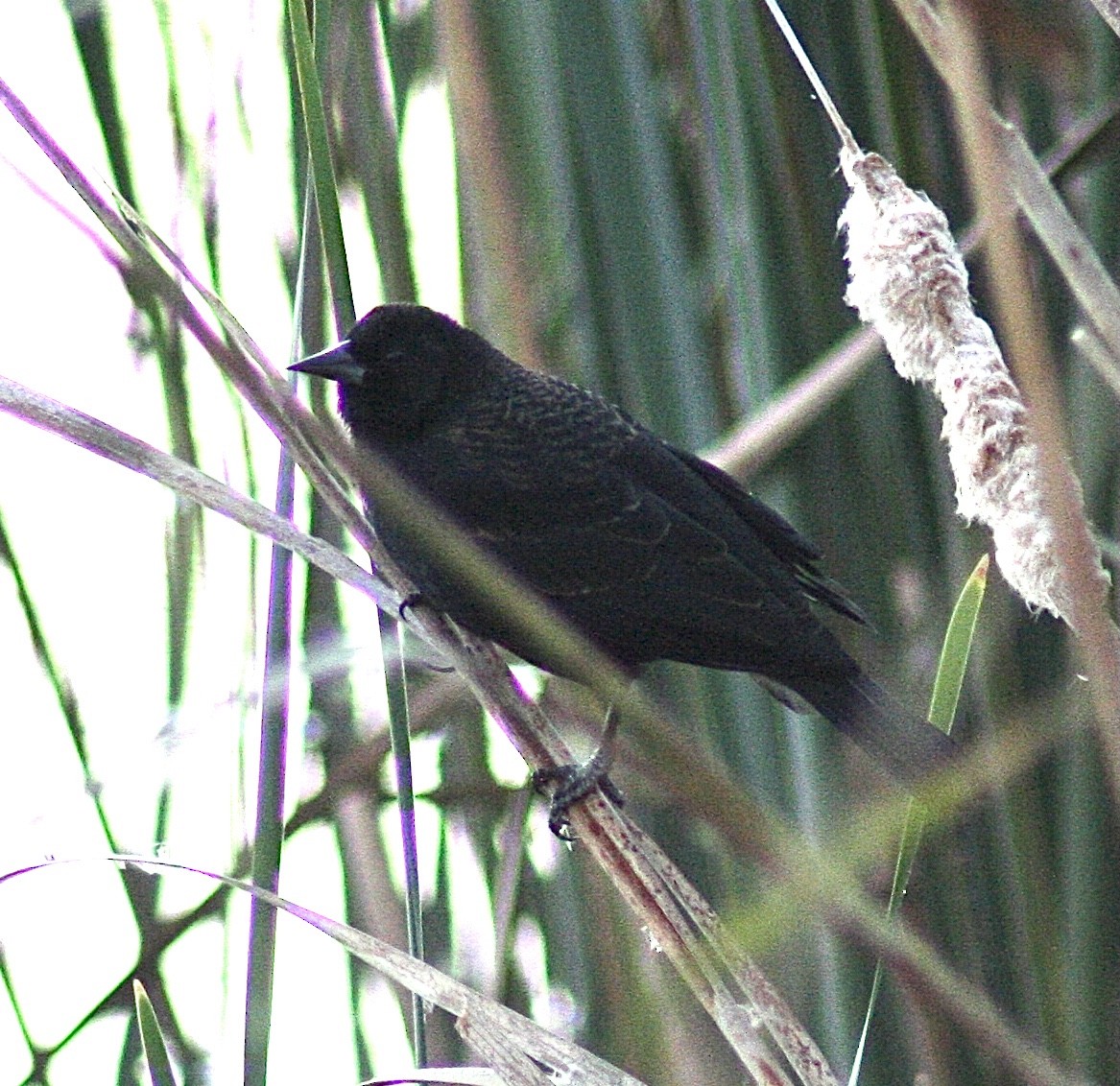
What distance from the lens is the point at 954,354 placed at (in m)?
0.85

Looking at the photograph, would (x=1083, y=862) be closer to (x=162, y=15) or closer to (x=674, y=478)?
(x=674, y=478)

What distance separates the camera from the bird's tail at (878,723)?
119 cm

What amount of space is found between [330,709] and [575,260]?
576 mm

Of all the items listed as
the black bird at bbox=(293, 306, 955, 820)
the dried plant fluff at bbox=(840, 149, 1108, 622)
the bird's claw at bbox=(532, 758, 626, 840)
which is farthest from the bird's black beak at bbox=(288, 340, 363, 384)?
the dried plant fluff at bbox=(840, 149, 1108, 622)

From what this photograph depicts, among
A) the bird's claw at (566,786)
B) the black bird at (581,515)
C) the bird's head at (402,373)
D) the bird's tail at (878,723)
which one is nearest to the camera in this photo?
the bird's tail at (878,723)

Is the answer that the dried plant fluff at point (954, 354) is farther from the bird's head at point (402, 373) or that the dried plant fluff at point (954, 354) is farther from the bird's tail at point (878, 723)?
the bird's head at point (402, 373)

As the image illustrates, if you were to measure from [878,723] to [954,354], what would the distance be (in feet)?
1.77

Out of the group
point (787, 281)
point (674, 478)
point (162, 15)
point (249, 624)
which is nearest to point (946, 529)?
point (787, 281)

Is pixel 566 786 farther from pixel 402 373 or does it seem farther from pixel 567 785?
pixel 402 373

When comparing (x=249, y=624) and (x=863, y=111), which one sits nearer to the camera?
(x=863, y=111)

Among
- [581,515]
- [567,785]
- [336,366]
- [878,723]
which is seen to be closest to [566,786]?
[567,785]

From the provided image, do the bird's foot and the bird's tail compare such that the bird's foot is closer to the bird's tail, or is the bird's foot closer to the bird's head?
the bird's tail

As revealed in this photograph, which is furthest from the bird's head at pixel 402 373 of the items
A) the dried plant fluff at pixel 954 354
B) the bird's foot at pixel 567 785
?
the dried plant fluff at pixel 954 354

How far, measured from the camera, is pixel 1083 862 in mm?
1067
